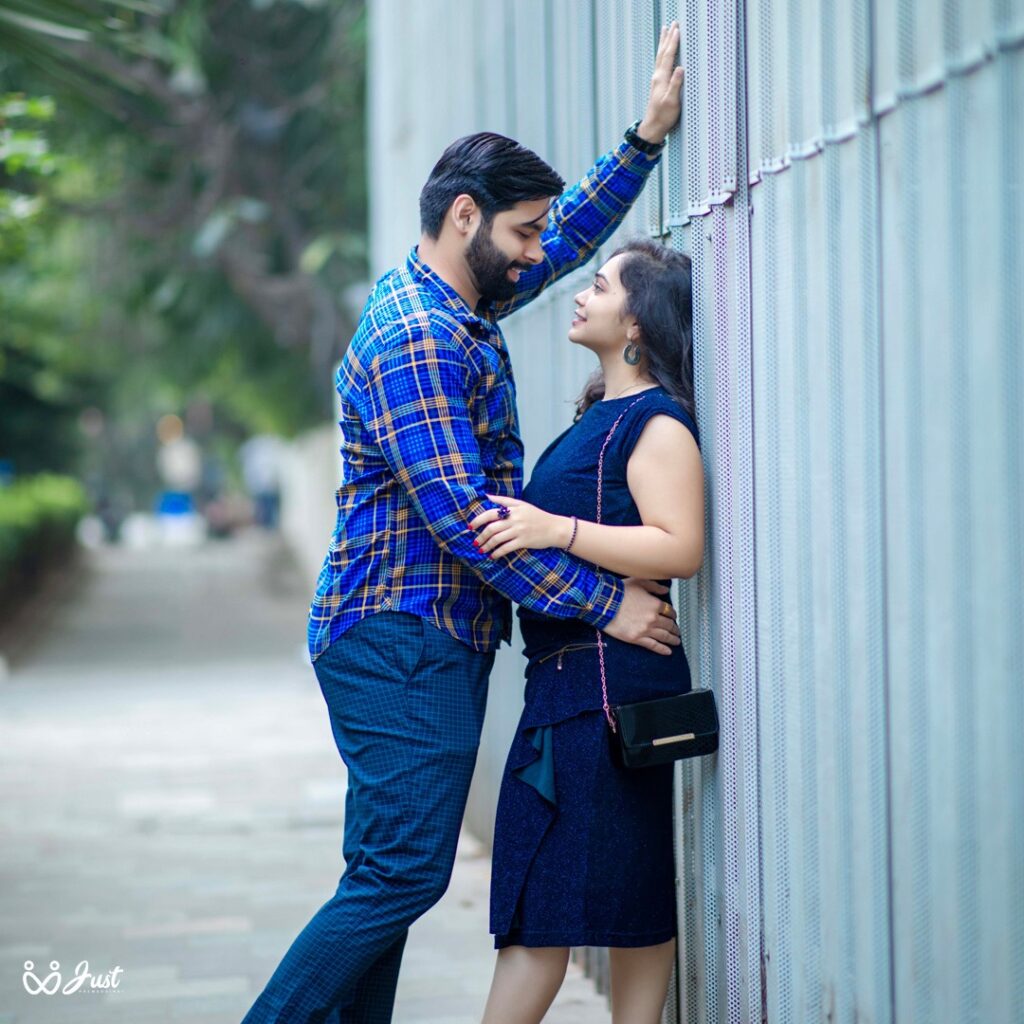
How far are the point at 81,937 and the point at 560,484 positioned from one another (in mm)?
2906

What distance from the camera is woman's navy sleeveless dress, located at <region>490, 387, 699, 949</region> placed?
293cm

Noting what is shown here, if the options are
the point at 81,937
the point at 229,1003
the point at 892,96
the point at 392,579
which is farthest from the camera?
the point at 81,937

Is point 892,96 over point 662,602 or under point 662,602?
over

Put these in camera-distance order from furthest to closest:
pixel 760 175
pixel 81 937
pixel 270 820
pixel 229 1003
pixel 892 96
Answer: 1. pixel 270 820
2. pixel 81 937
3. pixel 229 1003
4. pixel 760 175
5. pixel 892 96

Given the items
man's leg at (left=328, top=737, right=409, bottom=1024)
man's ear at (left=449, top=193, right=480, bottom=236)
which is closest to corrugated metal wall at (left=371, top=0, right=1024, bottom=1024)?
man's ear at (left=449, top=193, right=480, bottom=236)

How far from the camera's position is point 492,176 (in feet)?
9.71

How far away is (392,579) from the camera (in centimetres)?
302

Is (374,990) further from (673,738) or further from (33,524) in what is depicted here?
(33,524)

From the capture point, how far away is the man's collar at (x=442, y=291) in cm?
301

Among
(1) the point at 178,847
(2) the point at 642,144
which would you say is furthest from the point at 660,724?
(1) the point at 178,847

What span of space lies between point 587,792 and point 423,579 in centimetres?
52

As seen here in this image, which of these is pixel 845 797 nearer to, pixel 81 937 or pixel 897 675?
pixel 897 675

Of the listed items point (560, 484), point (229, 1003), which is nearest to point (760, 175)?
point (560, 484)

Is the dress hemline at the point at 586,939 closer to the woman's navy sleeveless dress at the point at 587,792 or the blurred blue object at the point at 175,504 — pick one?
the woman's navy sleeveless dress at the point at 587,792
